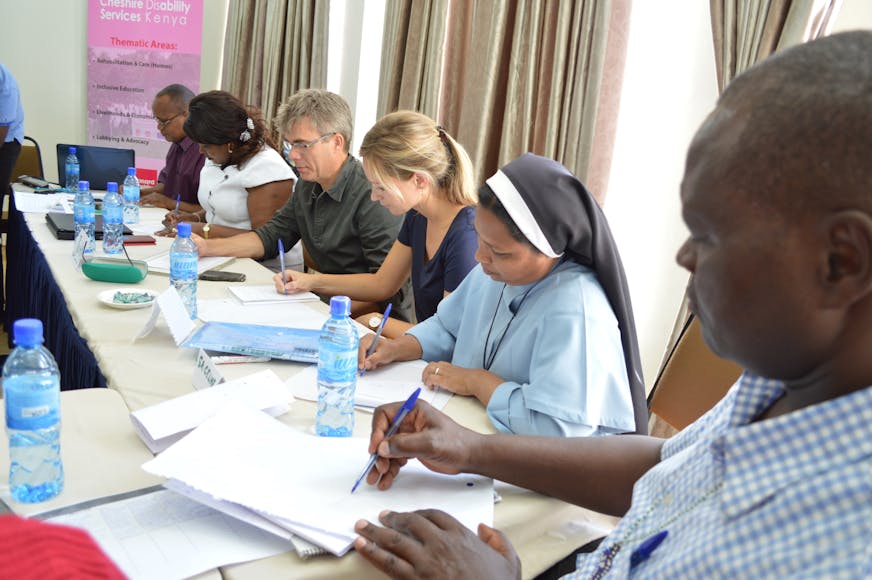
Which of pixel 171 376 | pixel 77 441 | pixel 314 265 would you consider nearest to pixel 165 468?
pixel 77 441

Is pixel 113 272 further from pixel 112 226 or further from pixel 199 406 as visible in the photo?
pixel 199 406

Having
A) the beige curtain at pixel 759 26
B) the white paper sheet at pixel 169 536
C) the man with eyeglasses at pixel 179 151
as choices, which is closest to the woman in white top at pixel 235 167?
the man with eyeglasses at pixel 179 151

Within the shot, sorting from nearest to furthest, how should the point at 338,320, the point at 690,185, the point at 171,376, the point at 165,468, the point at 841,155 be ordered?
the point at 841,155
the point at 690,185
the point at 165,468
the point at 338,320
the point at 171,376

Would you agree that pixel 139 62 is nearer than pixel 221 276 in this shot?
No

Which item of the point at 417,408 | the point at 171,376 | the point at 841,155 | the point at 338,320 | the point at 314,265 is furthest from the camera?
the point at 314,265

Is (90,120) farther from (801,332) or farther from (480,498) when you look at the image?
(801,332)

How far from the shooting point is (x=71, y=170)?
13.0 feet

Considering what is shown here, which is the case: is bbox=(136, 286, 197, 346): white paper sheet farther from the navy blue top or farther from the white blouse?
the white blouse

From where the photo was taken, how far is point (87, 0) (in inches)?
224

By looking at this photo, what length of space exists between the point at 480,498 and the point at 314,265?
2.20m

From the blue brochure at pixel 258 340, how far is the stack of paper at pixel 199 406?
0.69 ft

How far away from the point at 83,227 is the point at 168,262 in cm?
48

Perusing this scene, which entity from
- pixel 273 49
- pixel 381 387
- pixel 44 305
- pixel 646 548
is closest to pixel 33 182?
pixel 44 305

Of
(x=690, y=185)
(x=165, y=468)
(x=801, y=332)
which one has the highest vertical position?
(x=690, y=185)
